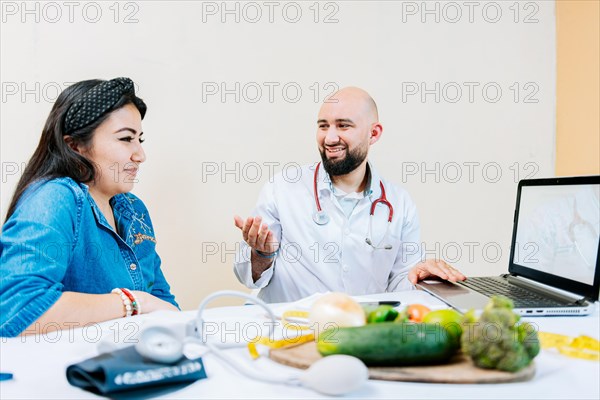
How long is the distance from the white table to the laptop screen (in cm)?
34

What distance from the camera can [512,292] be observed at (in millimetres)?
1498

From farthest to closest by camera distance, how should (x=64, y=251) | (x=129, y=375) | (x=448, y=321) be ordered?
(x=64, y=251) → (x=448, y=321) → (x=129, y=375)

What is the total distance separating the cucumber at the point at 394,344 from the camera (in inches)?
32.2

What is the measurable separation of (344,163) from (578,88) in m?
1.15

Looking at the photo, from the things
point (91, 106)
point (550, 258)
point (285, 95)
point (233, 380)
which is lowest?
point (233, 380)

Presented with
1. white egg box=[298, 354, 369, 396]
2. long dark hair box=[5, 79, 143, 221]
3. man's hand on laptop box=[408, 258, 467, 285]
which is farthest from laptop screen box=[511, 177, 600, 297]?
long dark hair box=[5, 79, 143, 221]

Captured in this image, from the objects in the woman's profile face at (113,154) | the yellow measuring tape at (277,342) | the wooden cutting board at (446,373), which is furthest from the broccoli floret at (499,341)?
the woman's profile face at (113,154)

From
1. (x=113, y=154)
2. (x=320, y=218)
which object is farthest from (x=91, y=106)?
(x=320, y=218)

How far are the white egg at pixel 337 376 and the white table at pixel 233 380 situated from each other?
20mm

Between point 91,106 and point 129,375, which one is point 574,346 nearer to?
point 129,375

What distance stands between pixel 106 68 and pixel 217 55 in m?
0.47

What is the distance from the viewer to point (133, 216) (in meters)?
1.84

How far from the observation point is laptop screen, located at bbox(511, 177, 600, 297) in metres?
1.41

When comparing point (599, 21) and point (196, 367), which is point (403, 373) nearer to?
point (196, 367)
